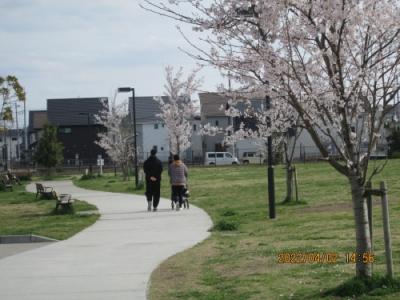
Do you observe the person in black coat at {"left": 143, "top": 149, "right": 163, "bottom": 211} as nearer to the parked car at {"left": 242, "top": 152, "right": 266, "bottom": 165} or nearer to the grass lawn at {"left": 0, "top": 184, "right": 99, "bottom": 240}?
the grass lawn at {"left": 0, "top": 184, "right": 99, "bottom": 240}

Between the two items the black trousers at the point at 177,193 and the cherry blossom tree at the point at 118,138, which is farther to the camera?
the cherry blossom tree at the point at 118,138

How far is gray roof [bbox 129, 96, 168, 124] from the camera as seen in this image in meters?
94.1

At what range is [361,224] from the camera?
7.12 m

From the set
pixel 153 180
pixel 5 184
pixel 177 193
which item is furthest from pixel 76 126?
pixel 177 193

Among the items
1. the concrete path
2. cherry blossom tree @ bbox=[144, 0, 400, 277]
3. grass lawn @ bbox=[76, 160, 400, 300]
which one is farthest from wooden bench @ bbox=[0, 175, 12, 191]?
cherry blossom tree @ bbox=[144, 0, 400, 277]

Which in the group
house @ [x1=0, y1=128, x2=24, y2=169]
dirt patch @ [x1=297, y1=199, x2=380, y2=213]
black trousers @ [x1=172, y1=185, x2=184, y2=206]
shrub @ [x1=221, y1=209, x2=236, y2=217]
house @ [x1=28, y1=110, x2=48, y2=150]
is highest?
house @ [x1=28, y1=110, x2=48, y2=150]

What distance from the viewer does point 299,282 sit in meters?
7.93

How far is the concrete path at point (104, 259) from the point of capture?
8305 millimetres

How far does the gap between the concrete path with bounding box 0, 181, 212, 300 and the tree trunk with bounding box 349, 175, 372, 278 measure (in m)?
2.55

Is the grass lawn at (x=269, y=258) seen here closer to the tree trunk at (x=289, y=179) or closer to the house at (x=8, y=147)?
the tree trunk at (x=289, y=179)

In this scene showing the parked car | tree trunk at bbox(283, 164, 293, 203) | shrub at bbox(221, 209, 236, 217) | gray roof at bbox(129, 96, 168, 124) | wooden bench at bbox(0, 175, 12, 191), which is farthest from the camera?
gray roof at bbox(129, 96, 168, 124)

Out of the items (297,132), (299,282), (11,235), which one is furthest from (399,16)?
(297,132)

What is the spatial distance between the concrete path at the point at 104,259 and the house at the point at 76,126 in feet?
249

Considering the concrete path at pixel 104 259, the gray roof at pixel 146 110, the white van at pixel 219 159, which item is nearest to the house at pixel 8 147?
the gray roof at pixel 146 110
